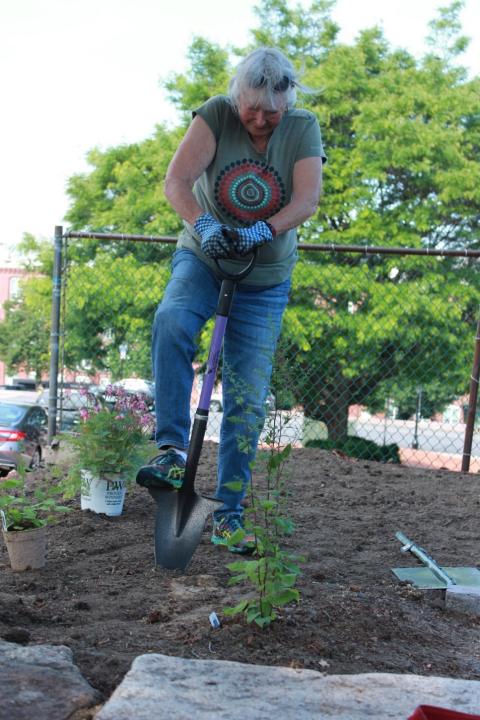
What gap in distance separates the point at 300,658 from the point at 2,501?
135cm

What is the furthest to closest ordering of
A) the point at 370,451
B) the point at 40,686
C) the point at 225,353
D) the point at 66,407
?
the point at 370,451, the point at 66,407, the point at 225,353, the point at 40,686

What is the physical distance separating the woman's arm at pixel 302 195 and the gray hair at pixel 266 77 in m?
0.24

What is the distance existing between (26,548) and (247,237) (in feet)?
4.23

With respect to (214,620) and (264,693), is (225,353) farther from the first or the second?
(264,693)

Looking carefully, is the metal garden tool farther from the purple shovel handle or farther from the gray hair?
the gray hair

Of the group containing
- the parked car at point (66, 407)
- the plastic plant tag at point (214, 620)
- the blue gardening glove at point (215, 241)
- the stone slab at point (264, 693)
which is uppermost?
the blue gardening glove at point (215, 241)

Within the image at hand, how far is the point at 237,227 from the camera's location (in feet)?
9.76

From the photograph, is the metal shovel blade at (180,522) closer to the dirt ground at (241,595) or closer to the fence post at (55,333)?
the dirt ground at (241,595)

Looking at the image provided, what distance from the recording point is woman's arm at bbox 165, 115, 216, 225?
2.88 metres

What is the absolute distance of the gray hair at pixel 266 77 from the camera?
273cm

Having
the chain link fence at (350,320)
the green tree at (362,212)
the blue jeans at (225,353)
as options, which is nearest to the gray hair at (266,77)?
the blue jeans at (225,353)

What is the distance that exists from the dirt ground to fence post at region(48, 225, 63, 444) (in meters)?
2.15

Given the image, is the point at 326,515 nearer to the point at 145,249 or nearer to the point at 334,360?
the point at 334,360

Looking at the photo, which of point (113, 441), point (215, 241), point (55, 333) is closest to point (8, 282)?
point (55, 333)
